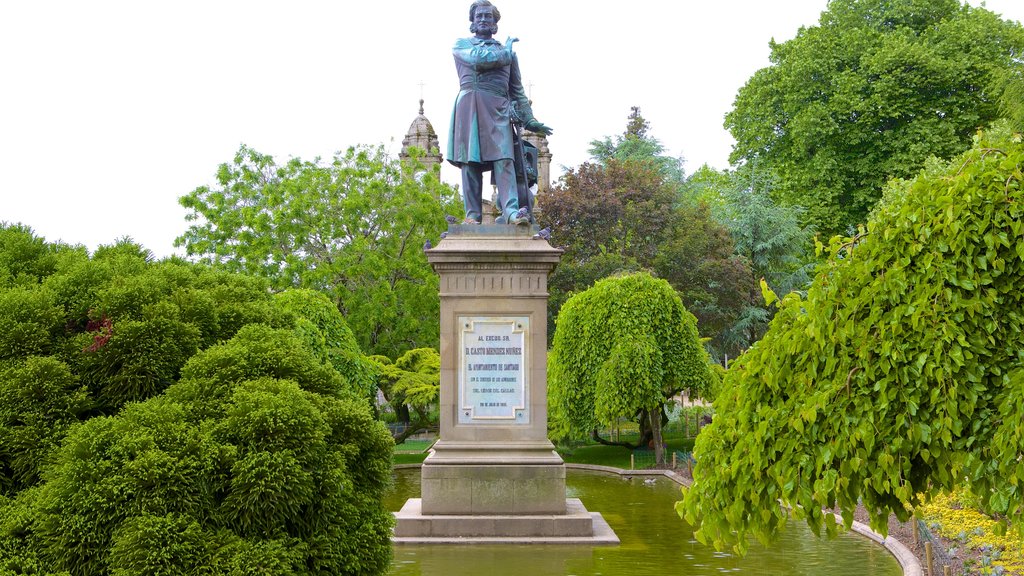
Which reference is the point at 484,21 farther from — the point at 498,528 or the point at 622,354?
the point at 622,354

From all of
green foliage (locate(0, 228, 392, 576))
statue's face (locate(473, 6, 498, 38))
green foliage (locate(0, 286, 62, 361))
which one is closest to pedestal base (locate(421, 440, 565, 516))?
statue's face (locate(473, 6, 498, 38))

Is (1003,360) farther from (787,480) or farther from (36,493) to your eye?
(36,493)

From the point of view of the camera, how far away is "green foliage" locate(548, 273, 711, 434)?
2320 cm

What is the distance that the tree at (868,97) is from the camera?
112 feet

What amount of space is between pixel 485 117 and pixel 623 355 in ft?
34.9

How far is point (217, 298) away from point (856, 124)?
A: 3336 centimetres

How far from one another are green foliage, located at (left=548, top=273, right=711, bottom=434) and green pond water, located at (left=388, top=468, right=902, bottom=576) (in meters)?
9.07

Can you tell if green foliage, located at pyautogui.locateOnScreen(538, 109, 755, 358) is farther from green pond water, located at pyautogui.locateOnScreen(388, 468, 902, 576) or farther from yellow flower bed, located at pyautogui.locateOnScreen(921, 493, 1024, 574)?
green pond water, located at pyautogui.locateOnScreen(388, 468, 902, 576)

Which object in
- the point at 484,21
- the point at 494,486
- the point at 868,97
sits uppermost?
the point at 868,97

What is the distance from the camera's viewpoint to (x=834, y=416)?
4.76m

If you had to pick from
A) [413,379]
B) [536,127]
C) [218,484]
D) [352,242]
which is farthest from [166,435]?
[352,242]

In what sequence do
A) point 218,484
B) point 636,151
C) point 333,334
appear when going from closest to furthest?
point 218,484 → point 333,334 → point 636,151

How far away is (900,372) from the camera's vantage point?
4.59m

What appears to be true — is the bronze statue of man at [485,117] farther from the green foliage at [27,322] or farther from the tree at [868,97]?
the tree at [868,97]
